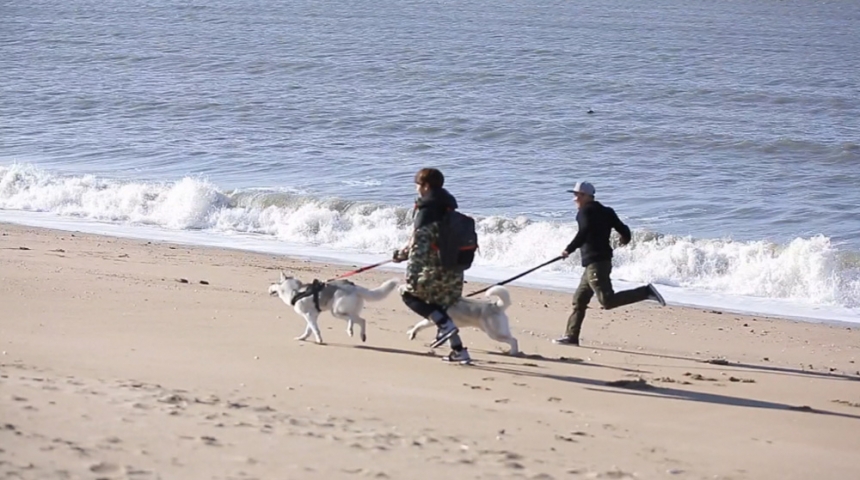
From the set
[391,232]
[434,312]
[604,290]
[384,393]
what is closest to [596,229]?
[604,290]

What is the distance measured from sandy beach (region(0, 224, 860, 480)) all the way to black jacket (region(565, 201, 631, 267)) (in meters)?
0.93

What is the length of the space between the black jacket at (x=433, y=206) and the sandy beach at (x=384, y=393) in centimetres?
118

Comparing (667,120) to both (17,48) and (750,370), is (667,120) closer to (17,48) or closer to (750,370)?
(750,370)

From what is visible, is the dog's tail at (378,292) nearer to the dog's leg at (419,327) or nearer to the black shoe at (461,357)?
the dog's leg at (419,327)

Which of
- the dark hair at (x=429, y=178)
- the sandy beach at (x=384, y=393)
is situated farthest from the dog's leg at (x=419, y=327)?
the dark hair at (x=429, y=178)

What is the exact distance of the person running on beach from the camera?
9.09 meters

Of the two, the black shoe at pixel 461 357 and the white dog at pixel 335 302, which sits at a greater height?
the white dog at pixel 335 302

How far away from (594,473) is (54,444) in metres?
2.93

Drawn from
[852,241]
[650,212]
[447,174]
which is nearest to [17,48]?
[447,174]

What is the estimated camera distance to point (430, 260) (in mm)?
9273

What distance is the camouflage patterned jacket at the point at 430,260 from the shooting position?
9102 millimetres

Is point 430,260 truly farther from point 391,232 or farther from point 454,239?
point 391,232

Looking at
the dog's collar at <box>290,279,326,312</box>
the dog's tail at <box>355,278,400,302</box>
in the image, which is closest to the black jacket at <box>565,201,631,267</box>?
the dog's tail at <box>355,278,400,302</box>

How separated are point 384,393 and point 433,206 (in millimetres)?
1592
